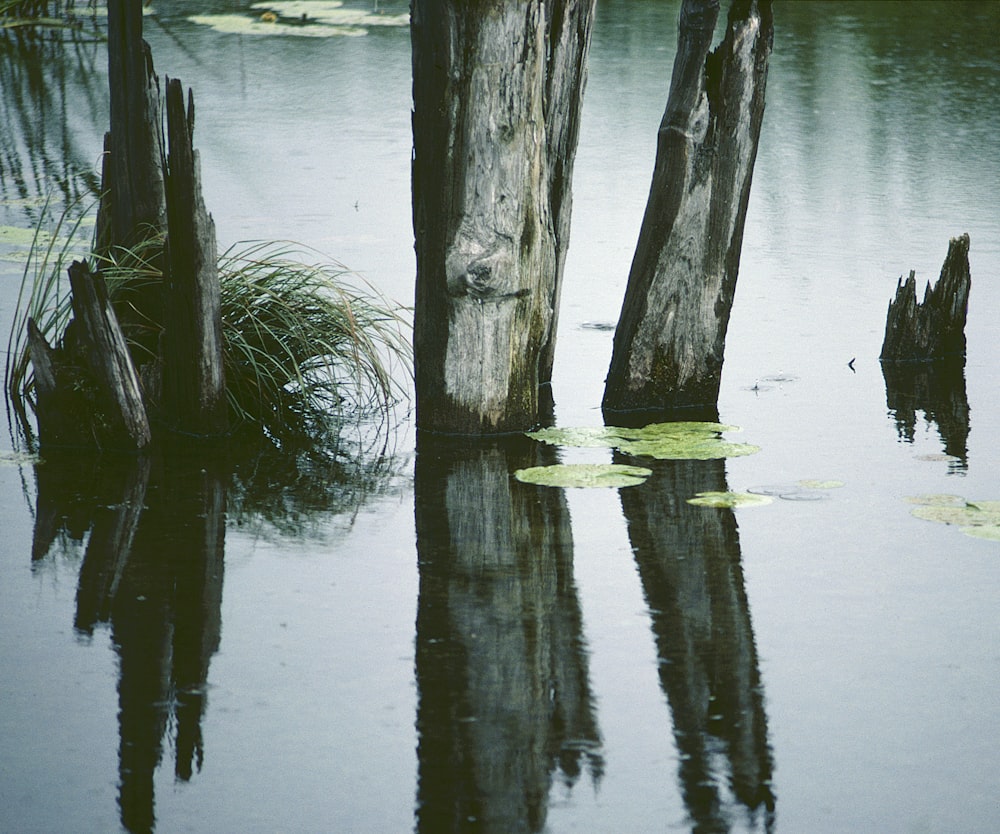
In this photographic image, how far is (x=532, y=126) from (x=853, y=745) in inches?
91.0

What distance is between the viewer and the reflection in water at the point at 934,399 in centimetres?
476

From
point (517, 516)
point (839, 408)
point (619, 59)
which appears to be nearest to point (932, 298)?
point (839, 408)

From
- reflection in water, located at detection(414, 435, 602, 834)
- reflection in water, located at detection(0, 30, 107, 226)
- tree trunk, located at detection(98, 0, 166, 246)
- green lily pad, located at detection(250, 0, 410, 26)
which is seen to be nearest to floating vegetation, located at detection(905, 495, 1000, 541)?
reflection in water, located at detection(414, 435, 602, 834)

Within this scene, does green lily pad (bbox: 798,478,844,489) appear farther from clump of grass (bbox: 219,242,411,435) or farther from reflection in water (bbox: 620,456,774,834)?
clump of grass (bbox: 219,242,411,435)

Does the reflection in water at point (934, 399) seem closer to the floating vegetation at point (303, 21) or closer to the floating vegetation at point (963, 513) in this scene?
the floating vegetation at point (963, 513)

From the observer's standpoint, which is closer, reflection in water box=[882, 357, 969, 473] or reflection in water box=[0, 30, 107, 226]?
reflection in water box=[882, 357, 969, 473]

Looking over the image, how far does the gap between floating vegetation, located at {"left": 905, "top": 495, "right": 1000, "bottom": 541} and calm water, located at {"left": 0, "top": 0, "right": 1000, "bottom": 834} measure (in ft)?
0.21

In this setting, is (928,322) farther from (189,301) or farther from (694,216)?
(189,301)

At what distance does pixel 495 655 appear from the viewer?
3.09 metres

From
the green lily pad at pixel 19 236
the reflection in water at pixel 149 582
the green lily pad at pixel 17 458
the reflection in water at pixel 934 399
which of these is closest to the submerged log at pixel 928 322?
the reflection in water at pixel 934 399

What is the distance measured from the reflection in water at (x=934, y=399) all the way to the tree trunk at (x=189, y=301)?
7.40 ft

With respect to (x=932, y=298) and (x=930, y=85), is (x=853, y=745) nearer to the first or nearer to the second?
(x=932, y=298)

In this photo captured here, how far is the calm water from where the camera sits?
256 centimetres

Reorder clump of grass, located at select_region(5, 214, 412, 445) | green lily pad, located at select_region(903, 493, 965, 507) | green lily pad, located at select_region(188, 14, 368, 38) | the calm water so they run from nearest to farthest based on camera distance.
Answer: the calm water, green lily pad, located at select_region(903, 493, 965, 507), clump of grass, located at select_region(5, 214, 412, 445), green lily pad, located at select_region(188, 14, 368, 38)
